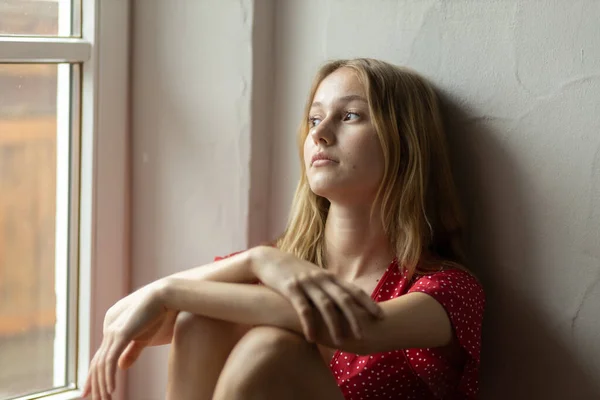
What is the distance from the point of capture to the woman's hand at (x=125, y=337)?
1294 millimetres

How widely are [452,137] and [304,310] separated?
47 cm

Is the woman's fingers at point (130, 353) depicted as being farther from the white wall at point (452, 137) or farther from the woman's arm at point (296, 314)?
the white wall at point (452, 137)

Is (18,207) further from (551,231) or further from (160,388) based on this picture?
(551,231)

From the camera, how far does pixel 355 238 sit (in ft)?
4.83

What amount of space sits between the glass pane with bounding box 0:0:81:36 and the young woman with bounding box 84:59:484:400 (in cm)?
54

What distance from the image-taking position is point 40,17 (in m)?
1.68

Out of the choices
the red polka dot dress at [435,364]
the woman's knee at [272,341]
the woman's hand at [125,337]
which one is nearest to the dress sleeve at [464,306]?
the red polka dot dress at [435,364]

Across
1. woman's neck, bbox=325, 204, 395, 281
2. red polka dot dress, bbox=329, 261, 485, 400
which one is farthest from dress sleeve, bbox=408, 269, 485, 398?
woman's neck, bbox=325, 204, 395, 281

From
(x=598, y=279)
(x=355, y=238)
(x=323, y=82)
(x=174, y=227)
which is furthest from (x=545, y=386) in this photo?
(x=174, y=227)

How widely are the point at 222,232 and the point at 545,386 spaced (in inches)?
27.1

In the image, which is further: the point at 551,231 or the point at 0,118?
the point at 0,118

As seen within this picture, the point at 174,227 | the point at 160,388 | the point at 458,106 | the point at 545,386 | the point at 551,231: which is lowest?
the point at 160,388

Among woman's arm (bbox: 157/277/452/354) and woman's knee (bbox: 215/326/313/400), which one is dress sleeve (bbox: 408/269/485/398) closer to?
woman's arm (bbox: 157/277/452/354)

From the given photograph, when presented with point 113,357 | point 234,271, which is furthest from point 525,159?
point 113,357
